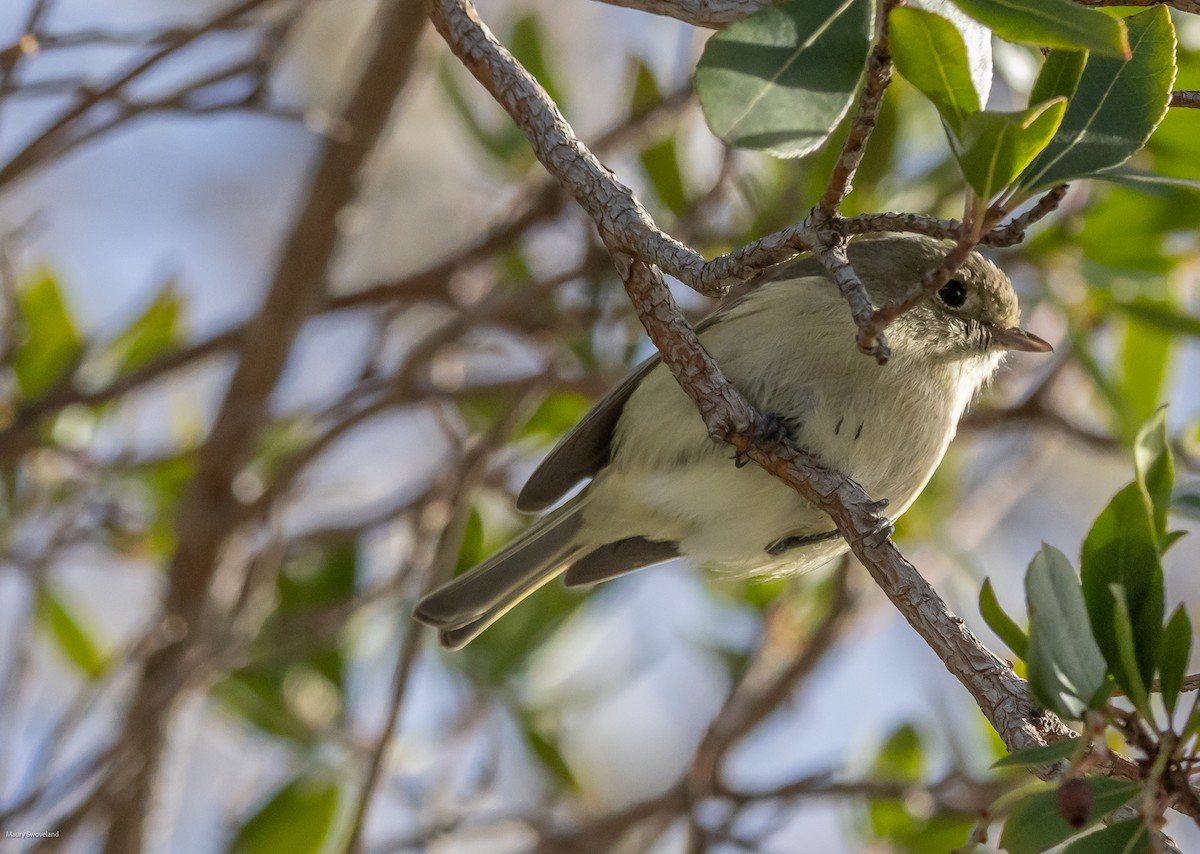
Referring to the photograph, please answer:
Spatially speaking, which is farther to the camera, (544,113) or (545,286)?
(545,286)

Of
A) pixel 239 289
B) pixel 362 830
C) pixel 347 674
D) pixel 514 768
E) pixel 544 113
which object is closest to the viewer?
pixel 544 113

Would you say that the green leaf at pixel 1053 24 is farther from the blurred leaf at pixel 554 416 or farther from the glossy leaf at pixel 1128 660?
the blurred leaf at pixel 554 416

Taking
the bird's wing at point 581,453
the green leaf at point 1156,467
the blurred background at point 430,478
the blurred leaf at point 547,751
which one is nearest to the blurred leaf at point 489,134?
the blurred background at point 430,478

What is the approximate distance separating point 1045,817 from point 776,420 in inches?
41.1

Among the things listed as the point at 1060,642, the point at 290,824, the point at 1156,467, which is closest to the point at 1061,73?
the point at 1156,467

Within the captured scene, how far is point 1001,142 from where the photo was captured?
1156 mm

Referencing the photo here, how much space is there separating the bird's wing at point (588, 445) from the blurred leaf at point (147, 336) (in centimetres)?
105

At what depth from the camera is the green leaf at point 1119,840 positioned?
1.25 m

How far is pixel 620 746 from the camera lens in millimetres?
6215

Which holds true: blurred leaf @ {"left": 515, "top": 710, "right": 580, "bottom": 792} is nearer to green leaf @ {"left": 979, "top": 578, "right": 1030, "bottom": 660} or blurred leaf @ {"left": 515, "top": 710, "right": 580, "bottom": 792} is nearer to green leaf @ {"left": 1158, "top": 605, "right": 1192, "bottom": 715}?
green leaf @ {"left": 979, "top": 578, "right": 1030, "bottom": 660}

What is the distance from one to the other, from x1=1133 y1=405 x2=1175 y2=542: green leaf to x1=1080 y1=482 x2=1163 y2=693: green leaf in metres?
0.02

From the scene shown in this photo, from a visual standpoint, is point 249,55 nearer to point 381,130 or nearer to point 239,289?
point 381,130

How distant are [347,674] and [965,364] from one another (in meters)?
1.68

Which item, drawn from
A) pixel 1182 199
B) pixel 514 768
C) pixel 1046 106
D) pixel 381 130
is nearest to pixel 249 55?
pixel 381 130
